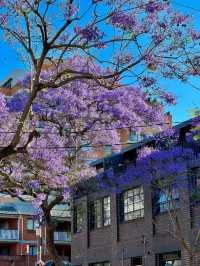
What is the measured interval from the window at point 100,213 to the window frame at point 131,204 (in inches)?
76.3

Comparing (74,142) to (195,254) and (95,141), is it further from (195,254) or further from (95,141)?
(195,254)

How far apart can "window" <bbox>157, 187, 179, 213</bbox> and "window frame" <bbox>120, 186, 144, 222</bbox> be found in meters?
1.77

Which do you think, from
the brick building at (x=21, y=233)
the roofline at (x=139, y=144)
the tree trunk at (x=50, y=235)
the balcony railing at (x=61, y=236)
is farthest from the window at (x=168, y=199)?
the balcony railing at (x=61, y=236)

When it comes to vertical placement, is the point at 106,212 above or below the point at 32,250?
above

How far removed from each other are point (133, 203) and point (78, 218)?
807 cm

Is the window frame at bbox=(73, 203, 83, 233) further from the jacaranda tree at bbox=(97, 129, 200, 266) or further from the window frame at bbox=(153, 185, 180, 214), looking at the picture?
the jacaranda tree at bbox=(97, 129, 200, 266)

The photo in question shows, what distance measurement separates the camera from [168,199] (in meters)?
29.6

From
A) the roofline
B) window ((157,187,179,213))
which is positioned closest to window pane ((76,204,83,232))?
the roofline

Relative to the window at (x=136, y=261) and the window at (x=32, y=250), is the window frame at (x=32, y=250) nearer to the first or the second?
the window at (x=32, y=250)

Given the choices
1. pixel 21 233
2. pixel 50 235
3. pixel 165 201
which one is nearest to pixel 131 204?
pixel 165 201

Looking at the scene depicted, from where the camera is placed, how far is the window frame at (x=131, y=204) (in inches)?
1374

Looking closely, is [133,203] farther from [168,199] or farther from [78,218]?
[78,218]

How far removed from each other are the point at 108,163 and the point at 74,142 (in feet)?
26.8

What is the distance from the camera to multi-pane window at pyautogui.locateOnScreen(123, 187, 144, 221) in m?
34.9
